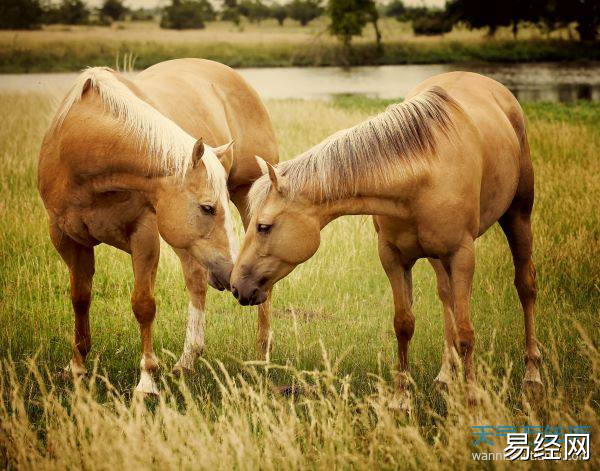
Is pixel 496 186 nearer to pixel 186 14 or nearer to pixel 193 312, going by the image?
pixel 193 312

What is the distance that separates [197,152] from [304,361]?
74.9 inches

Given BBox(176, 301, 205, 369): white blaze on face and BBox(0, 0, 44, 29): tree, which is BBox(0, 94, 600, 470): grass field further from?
BBox(0, 0, 44, 29): tree

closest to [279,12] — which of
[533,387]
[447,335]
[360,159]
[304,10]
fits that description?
[304,10]

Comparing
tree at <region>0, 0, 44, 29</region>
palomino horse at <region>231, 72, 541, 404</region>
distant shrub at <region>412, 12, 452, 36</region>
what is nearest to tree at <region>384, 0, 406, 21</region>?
distant shrub at <region>412, 12, 452, 36</region>

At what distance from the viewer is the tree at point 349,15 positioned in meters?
49.1

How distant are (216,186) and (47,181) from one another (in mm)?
1295

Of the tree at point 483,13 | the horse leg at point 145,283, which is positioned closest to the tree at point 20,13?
the tree at point 483,13

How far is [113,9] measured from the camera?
183 feet

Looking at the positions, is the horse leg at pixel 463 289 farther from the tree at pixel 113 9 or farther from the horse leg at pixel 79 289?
the tree at pixel 113 9

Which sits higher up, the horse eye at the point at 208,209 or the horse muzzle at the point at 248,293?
the horse eye at the point at 208,209

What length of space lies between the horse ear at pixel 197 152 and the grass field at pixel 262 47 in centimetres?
4036

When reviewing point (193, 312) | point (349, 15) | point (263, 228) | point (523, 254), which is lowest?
→ point (193, 312)

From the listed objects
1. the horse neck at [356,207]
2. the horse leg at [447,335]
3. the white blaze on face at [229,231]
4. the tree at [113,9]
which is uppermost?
the tree at [113,9]

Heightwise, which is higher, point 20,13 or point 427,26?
point 427,26
